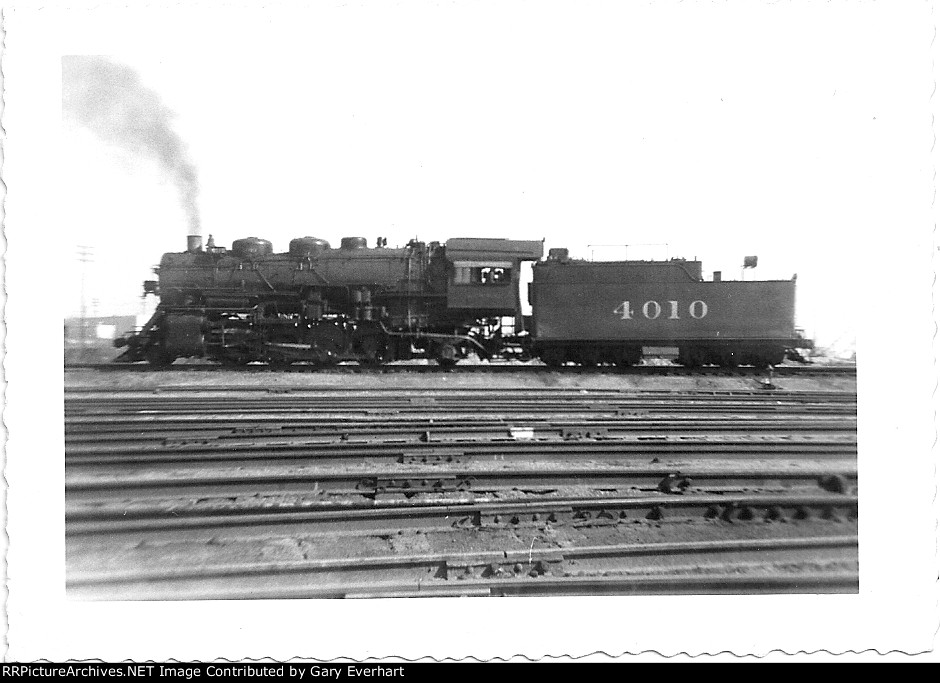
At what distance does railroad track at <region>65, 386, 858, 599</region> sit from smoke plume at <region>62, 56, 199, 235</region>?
1776mm

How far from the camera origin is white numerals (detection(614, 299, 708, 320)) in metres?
5.87

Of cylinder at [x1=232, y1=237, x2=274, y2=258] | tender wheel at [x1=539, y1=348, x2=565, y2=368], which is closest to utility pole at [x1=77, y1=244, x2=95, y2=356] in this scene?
cylinder at [x1=232, y1=237, x2=274, y2=258]

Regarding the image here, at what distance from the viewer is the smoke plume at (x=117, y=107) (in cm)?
313

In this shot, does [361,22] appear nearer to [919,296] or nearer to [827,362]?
[919,296]

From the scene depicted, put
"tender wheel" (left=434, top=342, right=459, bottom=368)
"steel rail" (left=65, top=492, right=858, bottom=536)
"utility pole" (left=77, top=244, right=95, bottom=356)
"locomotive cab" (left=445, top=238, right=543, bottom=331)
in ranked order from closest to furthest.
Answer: "steel rail" (left=65, top=492, right=858, bottom=536) → "utility pole" (left=77, top=244, right=95, bottom=356) → "locomotive cab" (left=445, top=238, right=543, bottom=331) → "tender wheel" (left=434, top=342, right=459, bottom=368)

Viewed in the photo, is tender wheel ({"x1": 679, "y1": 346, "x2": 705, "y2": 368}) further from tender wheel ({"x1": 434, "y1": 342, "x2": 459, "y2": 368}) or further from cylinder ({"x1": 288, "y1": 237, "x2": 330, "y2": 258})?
cylinder ({"x1": 288, "y1": 237, "x2": 330, "y2": 258})

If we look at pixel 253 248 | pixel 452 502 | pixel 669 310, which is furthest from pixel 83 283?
pixel 669 310

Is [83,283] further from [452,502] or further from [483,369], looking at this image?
[483,369]

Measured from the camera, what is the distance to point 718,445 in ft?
12.4

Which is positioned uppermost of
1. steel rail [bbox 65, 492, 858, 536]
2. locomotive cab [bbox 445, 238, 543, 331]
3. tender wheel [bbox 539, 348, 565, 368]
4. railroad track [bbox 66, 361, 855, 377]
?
locomotive cab [bbox 445, 238, 543, 331]

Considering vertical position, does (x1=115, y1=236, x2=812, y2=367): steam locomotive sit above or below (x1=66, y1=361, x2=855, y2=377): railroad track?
above

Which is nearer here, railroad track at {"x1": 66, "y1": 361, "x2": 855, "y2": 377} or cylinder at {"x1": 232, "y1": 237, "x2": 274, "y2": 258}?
railroad track at {"x1": 66, "y1": 361, "x2": 855, "y2": 377}

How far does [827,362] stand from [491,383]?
3.18m

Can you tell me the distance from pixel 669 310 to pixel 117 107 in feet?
18.0
